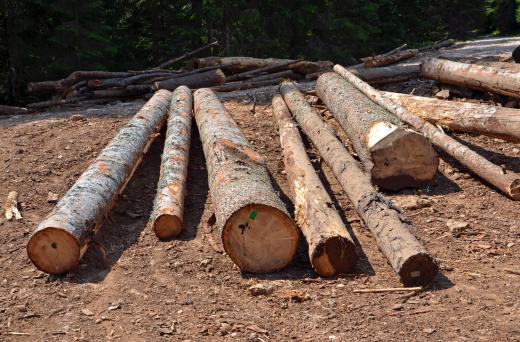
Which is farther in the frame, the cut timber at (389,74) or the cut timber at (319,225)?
the cut timber at (389,74)

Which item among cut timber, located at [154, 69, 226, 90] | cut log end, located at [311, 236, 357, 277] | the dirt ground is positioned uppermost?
cut timber, located at [154, 69, 226, 90]

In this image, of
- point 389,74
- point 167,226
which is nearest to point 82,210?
point 167,226

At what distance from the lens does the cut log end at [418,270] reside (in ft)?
16.8

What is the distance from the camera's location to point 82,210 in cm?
604

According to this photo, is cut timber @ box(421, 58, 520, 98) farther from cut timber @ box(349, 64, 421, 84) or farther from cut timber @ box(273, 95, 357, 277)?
cut timber @ box(273, 95, 357, 277)

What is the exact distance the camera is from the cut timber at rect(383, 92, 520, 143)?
793 cm

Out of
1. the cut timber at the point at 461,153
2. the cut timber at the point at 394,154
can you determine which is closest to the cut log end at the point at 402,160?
the cut timber at the point at 394,154

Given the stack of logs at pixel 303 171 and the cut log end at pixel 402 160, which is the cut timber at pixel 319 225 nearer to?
the stack of logs at pixel 303 171

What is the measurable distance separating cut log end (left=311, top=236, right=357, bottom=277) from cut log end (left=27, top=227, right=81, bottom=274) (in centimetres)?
230

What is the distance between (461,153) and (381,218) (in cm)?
246

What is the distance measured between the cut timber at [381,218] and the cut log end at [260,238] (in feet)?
2.94

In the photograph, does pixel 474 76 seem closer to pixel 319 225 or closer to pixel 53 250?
pixel 319 225

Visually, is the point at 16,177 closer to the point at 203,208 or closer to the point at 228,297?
the point at 203,208

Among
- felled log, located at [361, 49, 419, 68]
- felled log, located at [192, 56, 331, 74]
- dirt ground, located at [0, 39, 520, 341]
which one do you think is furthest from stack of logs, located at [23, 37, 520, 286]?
felled log, located at [361, 49, 419, 68]
